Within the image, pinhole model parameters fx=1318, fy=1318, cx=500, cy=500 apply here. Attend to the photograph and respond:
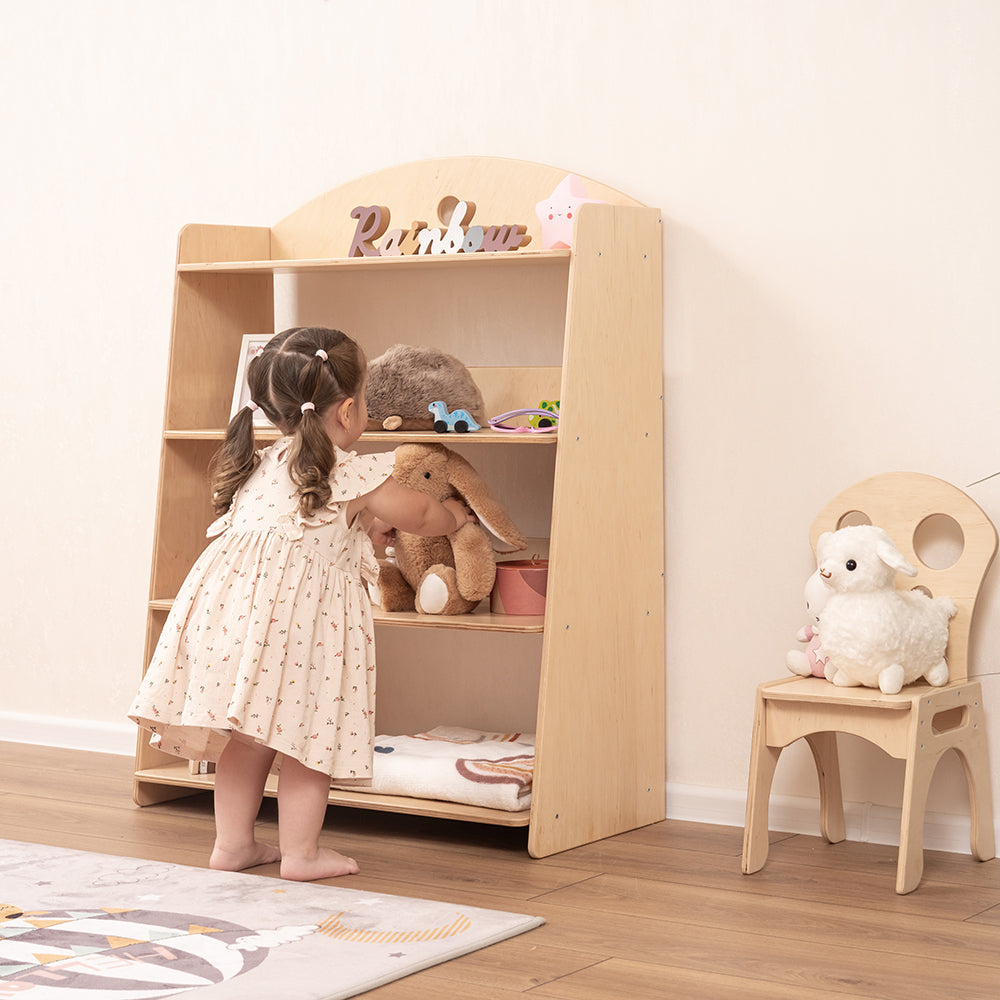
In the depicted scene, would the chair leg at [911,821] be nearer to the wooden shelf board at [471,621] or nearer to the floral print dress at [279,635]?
the wooden shelf board at [471,621]

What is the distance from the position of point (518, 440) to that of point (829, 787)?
0.85 metres

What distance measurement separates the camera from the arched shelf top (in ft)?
8.80

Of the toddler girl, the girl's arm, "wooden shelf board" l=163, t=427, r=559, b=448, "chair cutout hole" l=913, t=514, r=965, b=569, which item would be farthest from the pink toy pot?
"chair cutout hole" l=913, t=514, r=965, b=569

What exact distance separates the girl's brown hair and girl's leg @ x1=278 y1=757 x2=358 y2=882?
0.43 m

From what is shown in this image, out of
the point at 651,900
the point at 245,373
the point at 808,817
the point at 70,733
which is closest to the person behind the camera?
the point at 651,900

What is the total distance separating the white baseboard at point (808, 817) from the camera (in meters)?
2.37

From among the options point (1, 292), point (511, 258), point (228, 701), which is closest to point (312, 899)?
point (228, 701)

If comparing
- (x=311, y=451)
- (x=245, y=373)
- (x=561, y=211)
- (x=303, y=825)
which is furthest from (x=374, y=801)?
(x=561, y=211)

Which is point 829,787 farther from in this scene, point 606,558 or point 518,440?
point 518,440

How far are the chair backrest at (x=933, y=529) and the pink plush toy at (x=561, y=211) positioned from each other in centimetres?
71

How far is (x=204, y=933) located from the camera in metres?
1.78

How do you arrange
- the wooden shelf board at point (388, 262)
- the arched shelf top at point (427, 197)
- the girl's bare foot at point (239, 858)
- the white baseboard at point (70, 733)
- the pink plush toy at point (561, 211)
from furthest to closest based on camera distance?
the white baseboard at point (70, 733)
the arched shelf top at point (427, 197)
the pink plush toy at point (561, 211)
the wooden shelf board at point (388, 262)
the girl's bare foot at point (239, 858)

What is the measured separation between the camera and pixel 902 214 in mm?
2434

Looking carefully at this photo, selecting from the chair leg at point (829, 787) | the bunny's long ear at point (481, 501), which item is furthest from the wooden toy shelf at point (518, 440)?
the chair leg at point (829, 787)
